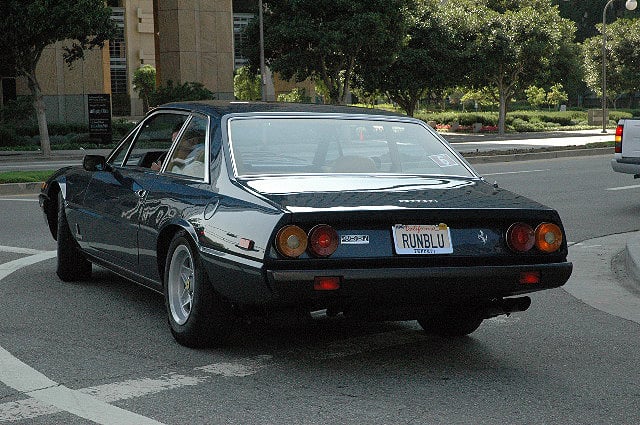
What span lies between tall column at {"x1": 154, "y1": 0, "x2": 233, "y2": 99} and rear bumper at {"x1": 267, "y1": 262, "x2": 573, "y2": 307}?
151 ft

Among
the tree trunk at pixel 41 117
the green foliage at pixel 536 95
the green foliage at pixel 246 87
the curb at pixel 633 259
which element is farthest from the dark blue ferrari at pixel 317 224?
the green foliage at pixel 536 95

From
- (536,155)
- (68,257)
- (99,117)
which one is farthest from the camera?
(99,117)

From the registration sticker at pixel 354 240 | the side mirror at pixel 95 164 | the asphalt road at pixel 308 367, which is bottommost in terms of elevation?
the asphalt road at pixel 308 367

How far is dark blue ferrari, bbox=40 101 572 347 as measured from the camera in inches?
216

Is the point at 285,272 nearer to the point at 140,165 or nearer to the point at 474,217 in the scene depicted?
the point at 474,217

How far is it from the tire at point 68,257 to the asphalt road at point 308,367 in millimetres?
98

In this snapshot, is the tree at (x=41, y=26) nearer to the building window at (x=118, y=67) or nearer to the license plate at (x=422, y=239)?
the license plate at (x=422, y=239)

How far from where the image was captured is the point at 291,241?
5.44 metres

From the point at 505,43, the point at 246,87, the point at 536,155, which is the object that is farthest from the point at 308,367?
the point at 246,87

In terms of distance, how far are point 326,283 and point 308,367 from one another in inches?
28.4

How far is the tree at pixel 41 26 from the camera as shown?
31.1 m

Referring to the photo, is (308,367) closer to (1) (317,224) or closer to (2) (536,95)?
(1) (317,224)

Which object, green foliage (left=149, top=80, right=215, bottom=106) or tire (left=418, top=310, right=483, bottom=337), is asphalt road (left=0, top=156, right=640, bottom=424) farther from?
green foliage (left=149, top=80, right=215, bottom=106)

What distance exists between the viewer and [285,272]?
17.7ft
